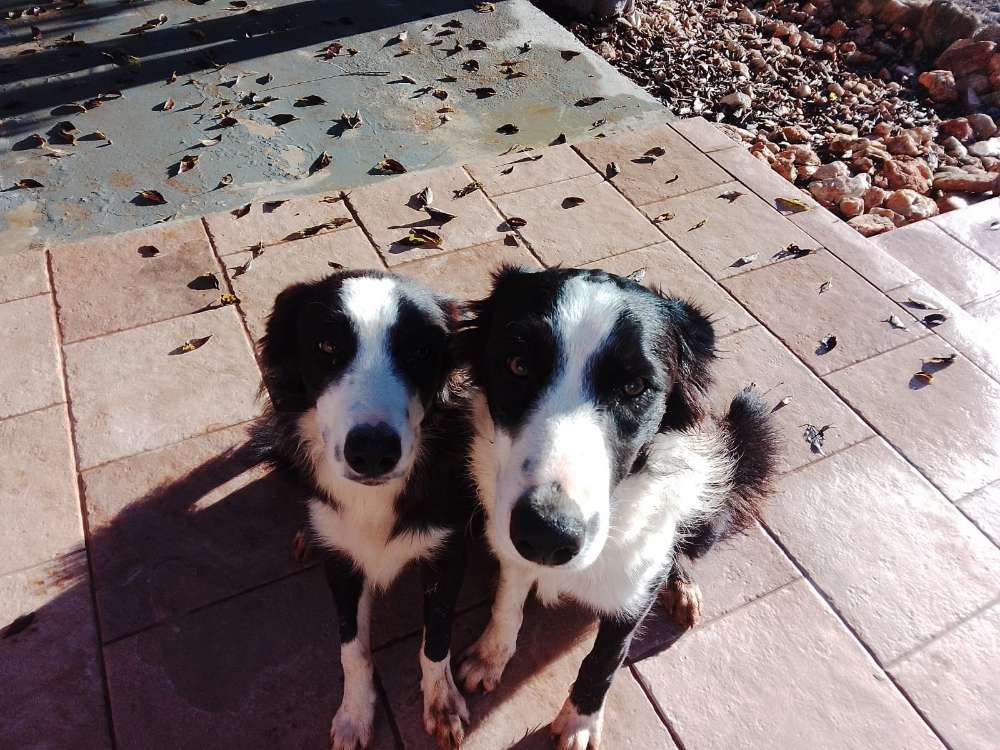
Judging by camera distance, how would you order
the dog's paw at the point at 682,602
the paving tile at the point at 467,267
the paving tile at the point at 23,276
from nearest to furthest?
the dog's paw at the point at 682,602
the paving tile at the point at 23,276
the paving tile at the point at 467,267

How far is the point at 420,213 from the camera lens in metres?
4.36

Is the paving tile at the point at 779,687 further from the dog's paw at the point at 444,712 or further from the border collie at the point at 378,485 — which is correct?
the border collie at the point at 378,485

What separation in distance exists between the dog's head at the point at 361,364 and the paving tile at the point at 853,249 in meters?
2.81

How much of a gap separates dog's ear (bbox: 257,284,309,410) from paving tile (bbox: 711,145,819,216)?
329 cm

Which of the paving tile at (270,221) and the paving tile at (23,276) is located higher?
the paving tile at (270,221)

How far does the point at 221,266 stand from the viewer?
3975 millimetres

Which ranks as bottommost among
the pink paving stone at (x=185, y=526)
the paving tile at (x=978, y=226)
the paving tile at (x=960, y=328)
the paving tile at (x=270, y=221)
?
the pink paving stone at (x=185, y=526)

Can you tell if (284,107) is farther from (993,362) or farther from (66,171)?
(993,362)

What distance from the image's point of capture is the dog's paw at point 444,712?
2.38 meters

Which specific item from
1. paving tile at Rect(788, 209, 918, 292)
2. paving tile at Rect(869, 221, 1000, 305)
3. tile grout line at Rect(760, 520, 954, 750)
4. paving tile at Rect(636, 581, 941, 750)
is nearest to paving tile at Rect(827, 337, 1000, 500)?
paving tile at Rect(788, 209, 918, 292)

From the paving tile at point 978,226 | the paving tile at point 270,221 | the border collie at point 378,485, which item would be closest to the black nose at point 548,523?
the border collie at point 378,485

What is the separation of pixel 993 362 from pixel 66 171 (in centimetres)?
541

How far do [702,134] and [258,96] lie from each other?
319cm

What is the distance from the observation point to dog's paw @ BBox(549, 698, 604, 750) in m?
2.34
